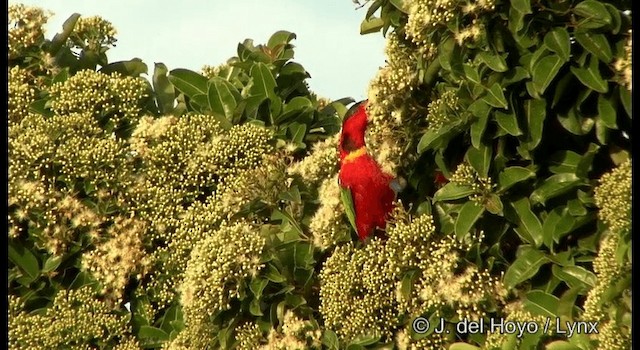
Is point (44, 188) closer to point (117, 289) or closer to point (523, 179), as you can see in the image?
point (117, 289)

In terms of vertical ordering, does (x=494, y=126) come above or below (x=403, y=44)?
below

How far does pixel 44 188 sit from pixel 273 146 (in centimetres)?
123

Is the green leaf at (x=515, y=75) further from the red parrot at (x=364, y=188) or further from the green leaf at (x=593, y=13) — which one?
the red parrot at (x=364, y=188)

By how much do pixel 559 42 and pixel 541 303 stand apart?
42.0 inches

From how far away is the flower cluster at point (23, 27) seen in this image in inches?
218

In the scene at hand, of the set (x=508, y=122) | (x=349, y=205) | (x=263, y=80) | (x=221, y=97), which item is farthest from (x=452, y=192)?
(x=221, y=97)

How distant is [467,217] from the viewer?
4.23 metres

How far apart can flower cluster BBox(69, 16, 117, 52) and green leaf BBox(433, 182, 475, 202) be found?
2.37 meters

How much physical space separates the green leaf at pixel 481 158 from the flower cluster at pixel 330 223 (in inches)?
28.7

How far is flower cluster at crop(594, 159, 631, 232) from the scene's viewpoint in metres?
3.70

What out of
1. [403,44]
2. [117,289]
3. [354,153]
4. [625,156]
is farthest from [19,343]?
[625,156]

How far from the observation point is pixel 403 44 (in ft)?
15.1

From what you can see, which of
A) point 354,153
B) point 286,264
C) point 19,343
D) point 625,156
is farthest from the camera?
point 19,343

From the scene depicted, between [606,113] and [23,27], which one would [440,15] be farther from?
[23,27]
